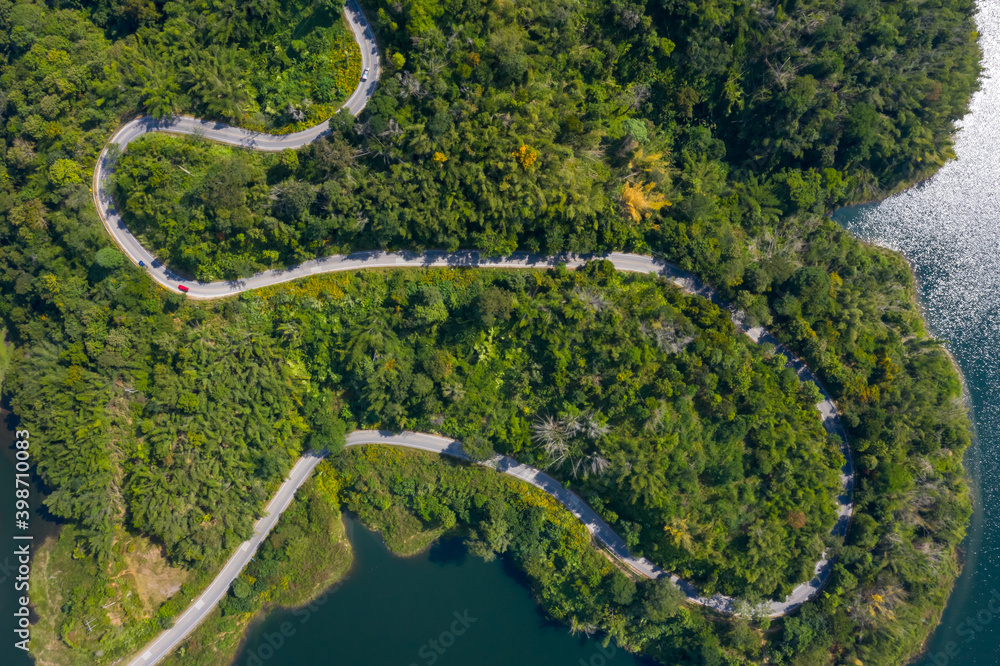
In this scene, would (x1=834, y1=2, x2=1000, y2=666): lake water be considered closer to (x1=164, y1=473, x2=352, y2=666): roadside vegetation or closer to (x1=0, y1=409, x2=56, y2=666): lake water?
(x1=164, y1=473, x2=352, y2=666): roadside vegetation

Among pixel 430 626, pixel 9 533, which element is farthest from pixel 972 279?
pixel 9 533

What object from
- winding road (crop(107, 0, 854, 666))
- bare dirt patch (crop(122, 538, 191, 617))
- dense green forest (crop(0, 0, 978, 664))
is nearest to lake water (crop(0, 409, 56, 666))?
dense green forest (crop(0, 0, 978, 664))

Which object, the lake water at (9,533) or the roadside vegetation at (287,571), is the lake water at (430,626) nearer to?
the roadside vegetation at (287,571)

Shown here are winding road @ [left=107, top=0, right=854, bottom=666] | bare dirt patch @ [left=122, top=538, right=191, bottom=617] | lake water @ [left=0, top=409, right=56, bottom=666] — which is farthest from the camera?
lake water @ [left=0, top=409, right=56, bottom=666]

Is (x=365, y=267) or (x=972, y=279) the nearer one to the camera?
(x=365, y=267)

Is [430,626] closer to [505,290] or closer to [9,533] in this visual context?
[505,290]

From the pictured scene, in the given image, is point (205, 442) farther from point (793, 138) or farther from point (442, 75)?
point (793, 138)

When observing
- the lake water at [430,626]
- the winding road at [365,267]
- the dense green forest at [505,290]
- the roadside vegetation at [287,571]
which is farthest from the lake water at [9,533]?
the lake water at [430,626]
